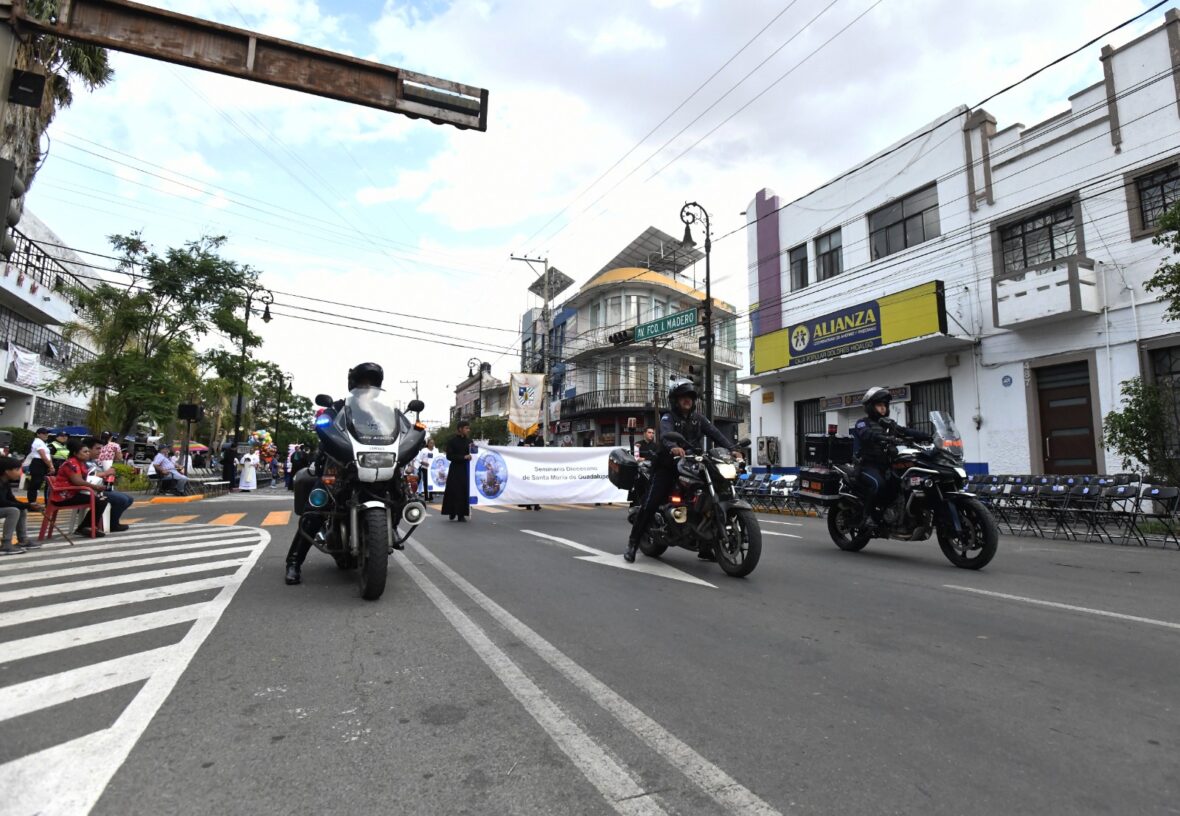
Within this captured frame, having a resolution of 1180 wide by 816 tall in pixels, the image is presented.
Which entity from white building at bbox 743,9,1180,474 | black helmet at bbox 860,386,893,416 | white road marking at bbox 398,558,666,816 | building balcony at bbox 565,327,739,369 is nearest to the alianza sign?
white building at bbox 743,9,1180,474

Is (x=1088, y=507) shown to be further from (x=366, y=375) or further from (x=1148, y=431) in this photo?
(x=366, y=375)

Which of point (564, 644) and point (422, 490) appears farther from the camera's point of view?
point (422, 490)

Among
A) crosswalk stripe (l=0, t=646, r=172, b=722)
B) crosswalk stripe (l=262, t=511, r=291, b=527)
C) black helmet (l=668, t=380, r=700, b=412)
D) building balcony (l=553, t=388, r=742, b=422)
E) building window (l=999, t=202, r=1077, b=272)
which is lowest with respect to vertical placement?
crosswalk stripe (l=0, t=646, r=172, b=722)

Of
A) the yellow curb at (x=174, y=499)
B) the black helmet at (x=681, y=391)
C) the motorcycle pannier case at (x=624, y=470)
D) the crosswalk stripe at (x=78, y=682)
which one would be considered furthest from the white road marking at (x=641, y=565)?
the yellow curb at (x=174, y=499)

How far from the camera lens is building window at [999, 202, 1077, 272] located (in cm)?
1519

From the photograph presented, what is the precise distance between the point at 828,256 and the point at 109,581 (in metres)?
21.4

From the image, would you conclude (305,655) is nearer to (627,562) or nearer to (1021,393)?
(627,562)

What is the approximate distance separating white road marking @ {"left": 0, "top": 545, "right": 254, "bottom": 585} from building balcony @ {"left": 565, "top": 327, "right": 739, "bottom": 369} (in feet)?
96.9

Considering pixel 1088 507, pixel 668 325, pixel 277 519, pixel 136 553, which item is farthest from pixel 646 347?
pixel 136 553

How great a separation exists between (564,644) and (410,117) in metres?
7.47

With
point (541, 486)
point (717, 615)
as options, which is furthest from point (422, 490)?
point (717, 615)

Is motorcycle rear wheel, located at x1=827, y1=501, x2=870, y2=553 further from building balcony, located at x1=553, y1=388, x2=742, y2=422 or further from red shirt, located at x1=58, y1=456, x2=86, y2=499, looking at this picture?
building balcony, located at x1=553, y1=388, x2=742, y2=422

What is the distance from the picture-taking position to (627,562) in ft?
22.2

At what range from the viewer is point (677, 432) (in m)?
6.38
